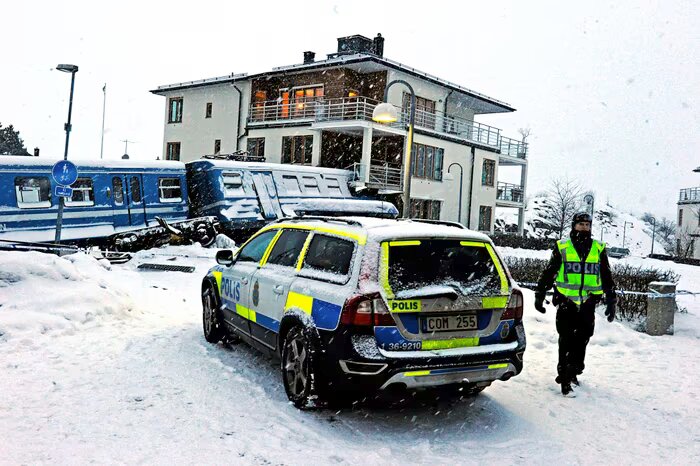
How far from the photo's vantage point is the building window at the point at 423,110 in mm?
31205

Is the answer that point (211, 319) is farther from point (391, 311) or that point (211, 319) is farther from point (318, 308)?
point (391, 311)

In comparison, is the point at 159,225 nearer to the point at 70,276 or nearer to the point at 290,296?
the point at 70,276

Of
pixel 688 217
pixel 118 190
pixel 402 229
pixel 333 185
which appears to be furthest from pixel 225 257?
pixel 688 217

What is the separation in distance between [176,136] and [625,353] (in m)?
34.3

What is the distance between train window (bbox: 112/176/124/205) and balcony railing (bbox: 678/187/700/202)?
207 ft

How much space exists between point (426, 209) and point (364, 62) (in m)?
8.34

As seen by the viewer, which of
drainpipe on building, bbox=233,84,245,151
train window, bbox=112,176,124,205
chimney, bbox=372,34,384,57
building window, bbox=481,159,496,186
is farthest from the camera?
building window, bbox=481,159,496,186

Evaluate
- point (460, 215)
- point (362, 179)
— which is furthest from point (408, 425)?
point (460, 215)

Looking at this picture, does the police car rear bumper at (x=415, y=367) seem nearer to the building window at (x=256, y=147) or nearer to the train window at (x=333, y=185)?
the train window at (x=333, y=185)

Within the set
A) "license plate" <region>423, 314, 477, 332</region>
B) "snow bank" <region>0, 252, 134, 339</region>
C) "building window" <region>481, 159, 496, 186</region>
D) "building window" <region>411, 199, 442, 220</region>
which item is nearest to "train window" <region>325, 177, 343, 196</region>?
"building window" <region>411, 199, 442, 220</region>

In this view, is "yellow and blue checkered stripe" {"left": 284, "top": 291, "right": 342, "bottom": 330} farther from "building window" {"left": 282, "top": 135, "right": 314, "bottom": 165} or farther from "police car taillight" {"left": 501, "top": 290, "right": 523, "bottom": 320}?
"building window" {"left": 282, "top": 135, "right": 314, "bottom": 165}

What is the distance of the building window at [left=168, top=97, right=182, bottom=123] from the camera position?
37.8 meters

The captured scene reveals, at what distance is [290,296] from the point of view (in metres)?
5.39

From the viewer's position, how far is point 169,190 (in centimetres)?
1945
